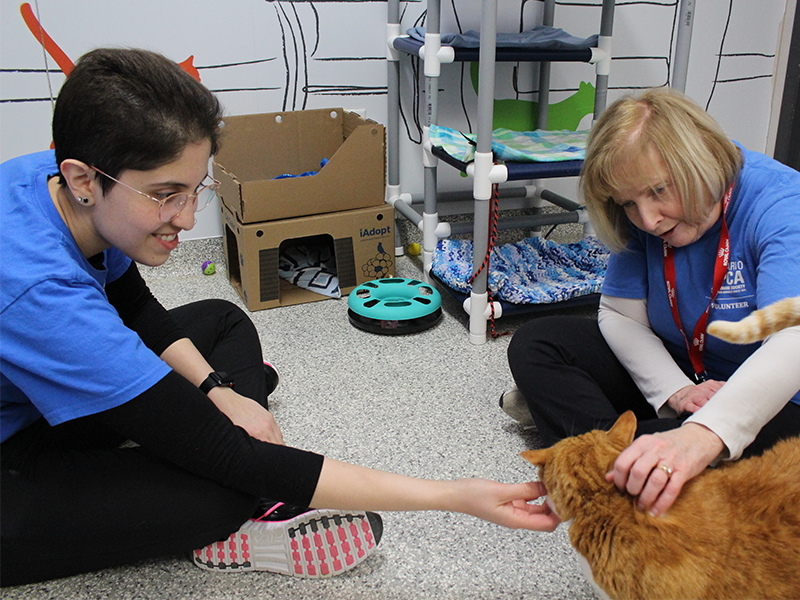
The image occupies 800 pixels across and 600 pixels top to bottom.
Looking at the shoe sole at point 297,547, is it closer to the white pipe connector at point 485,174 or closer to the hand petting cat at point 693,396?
the hand petting cat at point 693,396

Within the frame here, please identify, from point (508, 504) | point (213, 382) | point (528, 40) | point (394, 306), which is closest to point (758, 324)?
point (508, 504)

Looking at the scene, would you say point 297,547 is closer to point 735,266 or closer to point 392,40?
point 735,266

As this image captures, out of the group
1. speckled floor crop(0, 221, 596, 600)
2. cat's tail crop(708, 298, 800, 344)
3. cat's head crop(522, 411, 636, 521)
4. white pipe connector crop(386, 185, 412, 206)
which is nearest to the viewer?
cat's tail crop(708, 298, 800, 344)

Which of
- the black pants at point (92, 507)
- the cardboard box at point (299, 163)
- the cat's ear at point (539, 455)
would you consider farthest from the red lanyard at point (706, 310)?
the cardboard box at point (299, 163)

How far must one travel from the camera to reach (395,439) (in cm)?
139

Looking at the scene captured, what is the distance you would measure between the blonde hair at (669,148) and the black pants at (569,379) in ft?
1.09

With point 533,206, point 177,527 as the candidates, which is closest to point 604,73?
point 533,206

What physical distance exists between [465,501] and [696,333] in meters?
0.56

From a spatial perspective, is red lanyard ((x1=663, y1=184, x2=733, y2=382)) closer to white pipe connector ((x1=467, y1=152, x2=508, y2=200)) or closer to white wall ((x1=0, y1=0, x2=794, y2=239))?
white pipe connector ((x1=467, y1=152, x2=508, y2=200))

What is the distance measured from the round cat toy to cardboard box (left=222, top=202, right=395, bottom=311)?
94 millimetres

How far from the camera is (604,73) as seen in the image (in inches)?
85.4

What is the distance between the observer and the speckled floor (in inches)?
40.0

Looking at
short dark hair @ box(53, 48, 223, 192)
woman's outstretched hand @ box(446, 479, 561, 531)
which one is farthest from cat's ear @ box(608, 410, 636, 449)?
short dark hair @ box(53, 48, 223, 192)

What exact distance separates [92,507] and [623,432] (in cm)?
73
